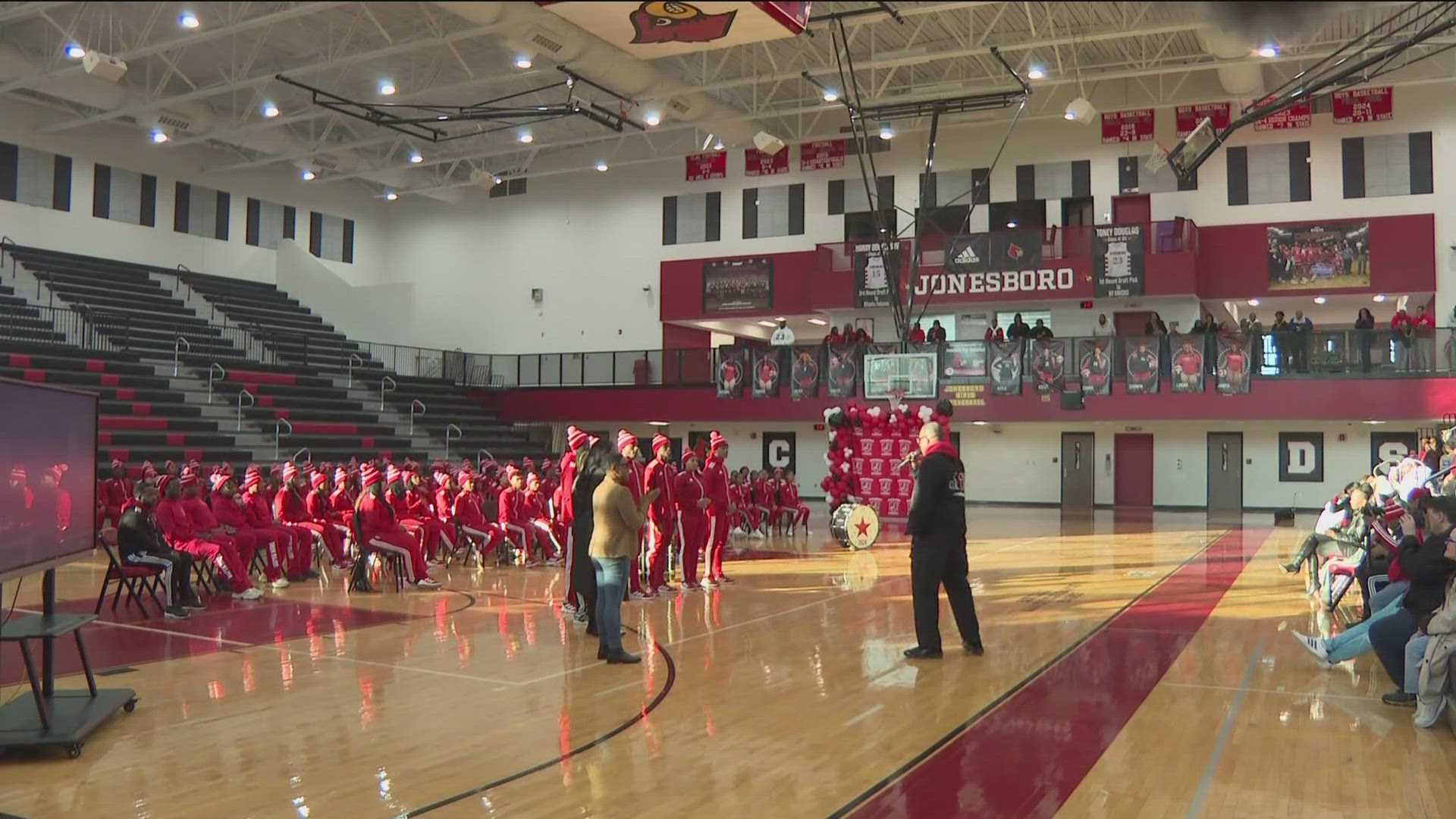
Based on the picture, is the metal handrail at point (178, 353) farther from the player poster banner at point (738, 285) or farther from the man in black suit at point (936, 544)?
the man in black suit at point (936, 544)

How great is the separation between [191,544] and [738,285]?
2250cm

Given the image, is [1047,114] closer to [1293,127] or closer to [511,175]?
[1293,127]

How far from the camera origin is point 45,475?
556 centimetres

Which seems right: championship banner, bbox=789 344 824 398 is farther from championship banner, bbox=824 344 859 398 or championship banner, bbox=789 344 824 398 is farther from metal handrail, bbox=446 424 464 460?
metal handrail, bbox=446 424 464 460

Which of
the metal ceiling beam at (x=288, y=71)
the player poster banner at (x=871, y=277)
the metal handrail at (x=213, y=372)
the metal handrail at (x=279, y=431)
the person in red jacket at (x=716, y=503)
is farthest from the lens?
the player poster banner at (x=871, y=277)

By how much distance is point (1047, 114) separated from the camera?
26.0 metres

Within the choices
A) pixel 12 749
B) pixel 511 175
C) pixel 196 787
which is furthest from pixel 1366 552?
pixel 511 175

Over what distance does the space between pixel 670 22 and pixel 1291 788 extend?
500cm

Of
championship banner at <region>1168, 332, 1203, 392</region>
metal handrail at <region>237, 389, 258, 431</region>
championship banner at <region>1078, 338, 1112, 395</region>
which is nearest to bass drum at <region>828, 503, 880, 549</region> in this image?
championship banner at <region>1078, 338, 1112, 395</region>

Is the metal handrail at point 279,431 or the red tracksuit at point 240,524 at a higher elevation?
the metal handrail at point 279,431

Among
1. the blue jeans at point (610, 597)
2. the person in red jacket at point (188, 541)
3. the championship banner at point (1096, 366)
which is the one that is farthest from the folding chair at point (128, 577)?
the championship banner at point (1096, 366)

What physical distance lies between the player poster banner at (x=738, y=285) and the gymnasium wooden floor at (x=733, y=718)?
69.4 feet

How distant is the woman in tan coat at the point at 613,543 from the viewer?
8125 millimetres

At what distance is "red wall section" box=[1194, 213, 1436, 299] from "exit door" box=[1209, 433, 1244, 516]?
3.84 meters
